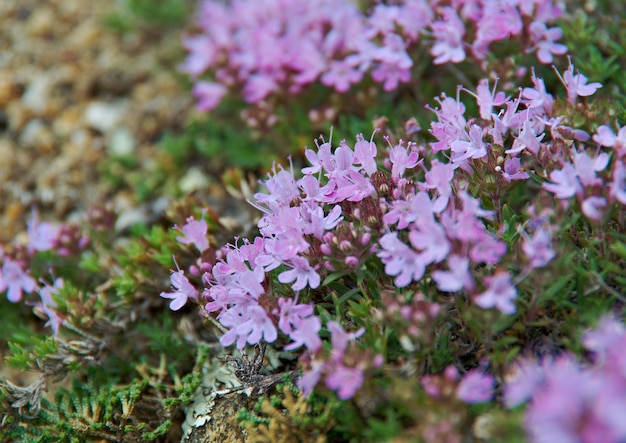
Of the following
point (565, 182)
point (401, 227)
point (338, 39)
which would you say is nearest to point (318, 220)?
point (401, 227)

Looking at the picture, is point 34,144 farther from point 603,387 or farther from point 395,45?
point 603,387

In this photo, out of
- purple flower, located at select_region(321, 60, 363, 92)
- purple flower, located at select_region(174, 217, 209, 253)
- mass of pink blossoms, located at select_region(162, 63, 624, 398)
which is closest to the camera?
mass of pink blossoms, located at select_region(162, 63, 624, 398)

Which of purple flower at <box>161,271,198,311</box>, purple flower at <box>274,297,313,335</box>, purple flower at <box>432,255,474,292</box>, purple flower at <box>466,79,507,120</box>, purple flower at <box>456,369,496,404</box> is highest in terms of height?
purple flower at <box>466,79,507,120</box>

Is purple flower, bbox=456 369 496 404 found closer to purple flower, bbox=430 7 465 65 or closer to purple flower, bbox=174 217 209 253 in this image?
purple flower, bbox=174 217 209 253

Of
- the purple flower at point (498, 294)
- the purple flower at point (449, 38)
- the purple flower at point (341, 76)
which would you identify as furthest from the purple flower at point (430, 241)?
the purple flower at point (341, 76)

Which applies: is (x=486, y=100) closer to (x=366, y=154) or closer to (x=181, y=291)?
(x=366, y=154)

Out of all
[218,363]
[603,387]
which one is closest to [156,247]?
[218,363]

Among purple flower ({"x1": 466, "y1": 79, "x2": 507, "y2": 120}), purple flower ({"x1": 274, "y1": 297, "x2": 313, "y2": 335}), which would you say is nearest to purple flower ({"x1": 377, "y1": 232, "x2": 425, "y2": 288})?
purple flower ({"x1": 274, "y1": 297, "x2": 313, "y2": 335})
